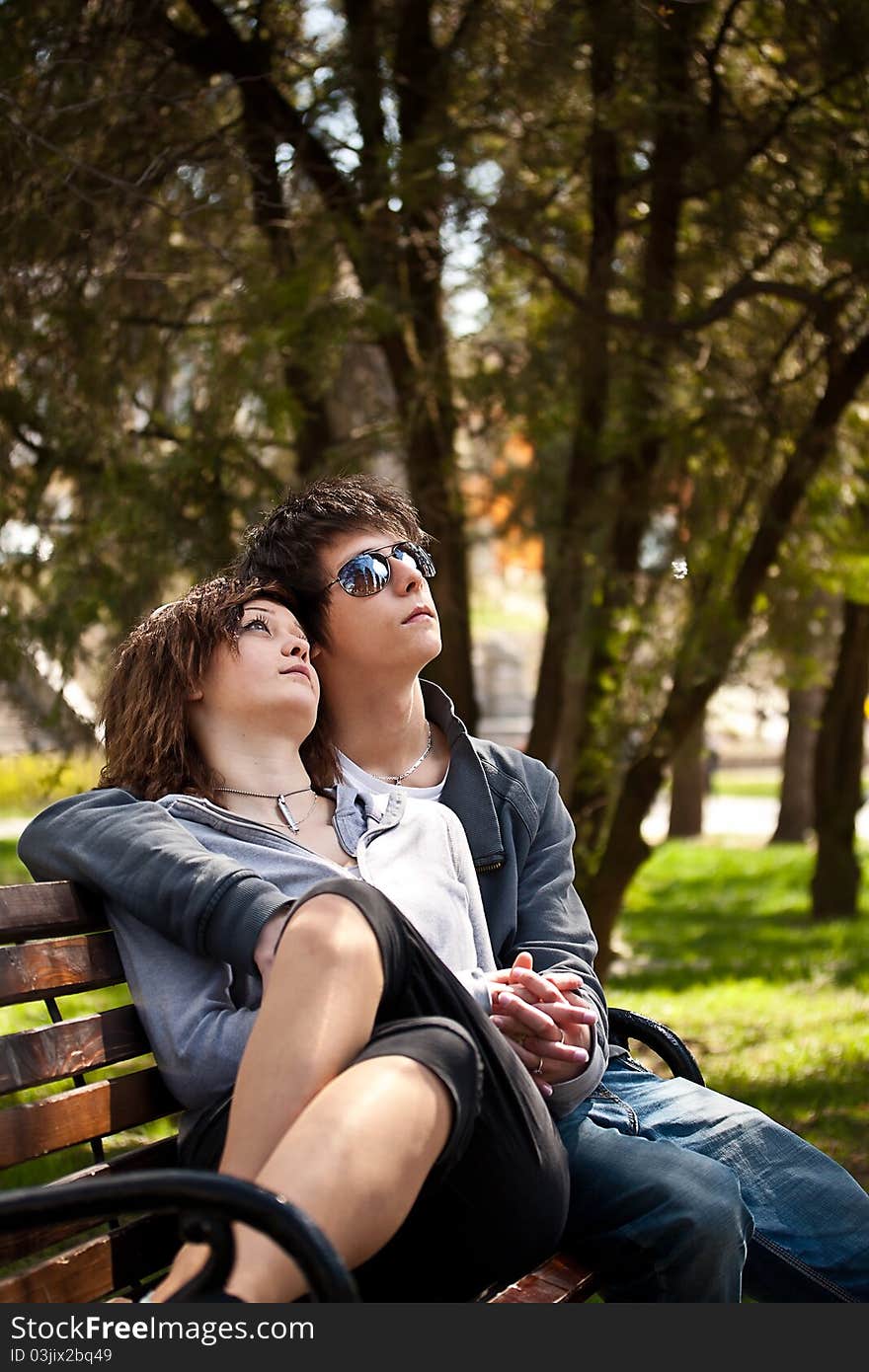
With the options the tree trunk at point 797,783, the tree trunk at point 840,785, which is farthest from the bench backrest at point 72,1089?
the tree trunk at point 797,783

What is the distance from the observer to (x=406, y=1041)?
2150 mm

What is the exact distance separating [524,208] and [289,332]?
157 cm

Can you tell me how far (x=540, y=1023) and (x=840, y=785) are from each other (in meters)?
9.20

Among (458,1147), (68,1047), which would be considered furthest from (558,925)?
(68,1047)

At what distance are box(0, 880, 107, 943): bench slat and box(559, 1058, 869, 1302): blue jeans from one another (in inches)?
37.4

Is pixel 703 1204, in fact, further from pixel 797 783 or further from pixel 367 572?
pixel 797 783

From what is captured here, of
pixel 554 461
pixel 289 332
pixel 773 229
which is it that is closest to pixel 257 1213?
pixel 289 332

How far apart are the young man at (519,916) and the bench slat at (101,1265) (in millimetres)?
470

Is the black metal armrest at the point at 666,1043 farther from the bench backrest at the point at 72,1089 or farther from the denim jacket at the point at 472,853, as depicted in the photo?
the bench backrest at the point at 72,1089

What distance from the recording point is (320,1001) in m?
2.13

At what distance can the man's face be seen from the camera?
3197 mm

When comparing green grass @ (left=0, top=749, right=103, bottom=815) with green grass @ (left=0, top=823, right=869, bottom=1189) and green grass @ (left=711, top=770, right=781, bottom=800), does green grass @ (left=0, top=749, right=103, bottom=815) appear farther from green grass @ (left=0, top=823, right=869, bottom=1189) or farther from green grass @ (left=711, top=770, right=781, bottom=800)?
green grass @ (left=711, top=770, right=781, bottom=800)

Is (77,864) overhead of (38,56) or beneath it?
beneath

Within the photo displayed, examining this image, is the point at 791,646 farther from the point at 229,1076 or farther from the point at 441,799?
the point at 229,1076
